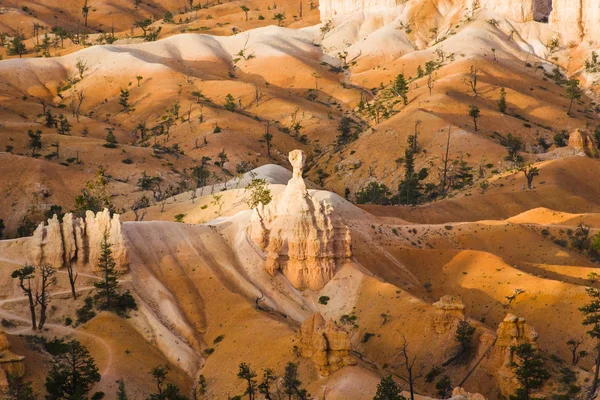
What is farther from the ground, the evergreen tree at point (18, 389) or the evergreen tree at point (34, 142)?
the evergreen tree at point (18, 389)

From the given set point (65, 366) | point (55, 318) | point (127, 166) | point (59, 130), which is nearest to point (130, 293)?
point (55, 318)

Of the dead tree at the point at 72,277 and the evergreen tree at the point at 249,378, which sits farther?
the dead tree at the point at 72,277

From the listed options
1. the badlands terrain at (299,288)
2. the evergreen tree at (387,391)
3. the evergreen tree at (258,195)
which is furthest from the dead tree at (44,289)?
the evergreen tree at (387,391)

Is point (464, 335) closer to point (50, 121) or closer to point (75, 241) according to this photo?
point (75, 241)

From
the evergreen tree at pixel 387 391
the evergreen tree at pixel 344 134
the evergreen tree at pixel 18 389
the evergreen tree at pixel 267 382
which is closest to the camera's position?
the evergreen tree at pixel 387 391

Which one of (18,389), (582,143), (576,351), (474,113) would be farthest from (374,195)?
(18,389)

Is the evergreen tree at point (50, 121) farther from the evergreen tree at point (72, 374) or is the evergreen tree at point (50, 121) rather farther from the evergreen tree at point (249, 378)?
the evergreen tree at point (249, 378)

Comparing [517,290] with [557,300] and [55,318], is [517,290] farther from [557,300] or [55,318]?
[55,318]
